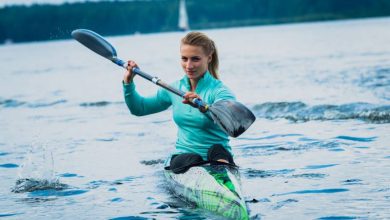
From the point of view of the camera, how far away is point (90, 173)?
9609 mm

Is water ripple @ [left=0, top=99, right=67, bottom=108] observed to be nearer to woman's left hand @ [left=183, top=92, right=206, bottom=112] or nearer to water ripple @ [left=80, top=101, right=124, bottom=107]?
water ripple @ [left=80, top=101, right=124, bottom=107]

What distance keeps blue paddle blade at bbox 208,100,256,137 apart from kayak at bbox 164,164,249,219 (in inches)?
15.2

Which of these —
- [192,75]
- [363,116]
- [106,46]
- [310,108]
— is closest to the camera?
[192,75]

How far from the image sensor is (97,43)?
327 inches

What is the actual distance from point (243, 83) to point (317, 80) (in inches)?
99.8

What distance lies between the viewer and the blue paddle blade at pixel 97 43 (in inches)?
324

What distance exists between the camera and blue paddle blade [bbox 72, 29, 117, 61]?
27.0 feet

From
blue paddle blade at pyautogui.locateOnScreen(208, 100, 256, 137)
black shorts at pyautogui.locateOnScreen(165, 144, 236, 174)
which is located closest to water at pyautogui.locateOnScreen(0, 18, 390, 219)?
black shorts at pyautogui.locateOnScreen(165, 144, 236, 174)

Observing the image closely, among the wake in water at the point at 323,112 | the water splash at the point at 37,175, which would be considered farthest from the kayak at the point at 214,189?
the wake in water at the point at 323,112

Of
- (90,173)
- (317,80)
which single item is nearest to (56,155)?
(90,173)

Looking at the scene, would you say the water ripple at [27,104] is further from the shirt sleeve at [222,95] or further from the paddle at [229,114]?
the shirt sleeve at [222,95]

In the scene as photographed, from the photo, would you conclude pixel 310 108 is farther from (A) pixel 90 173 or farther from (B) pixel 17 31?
(B) pixel 17 31

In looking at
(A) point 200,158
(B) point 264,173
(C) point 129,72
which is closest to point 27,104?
(B) point 264,173

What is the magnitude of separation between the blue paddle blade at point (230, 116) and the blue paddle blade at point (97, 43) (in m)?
1.71
